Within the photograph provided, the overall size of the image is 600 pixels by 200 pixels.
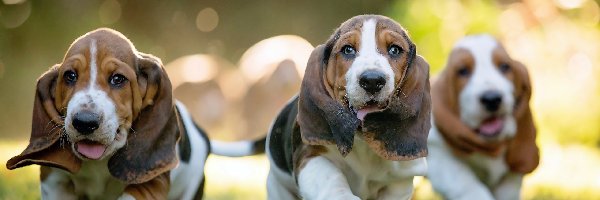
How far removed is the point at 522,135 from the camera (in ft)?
24.7

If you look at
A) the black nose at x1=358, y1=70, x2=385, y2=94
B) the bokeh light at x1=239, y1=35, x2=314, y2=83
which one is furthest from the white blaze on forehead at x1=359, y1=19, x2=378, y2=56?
the bokeh light at x1=239, y1=35, x2=314, y2=83

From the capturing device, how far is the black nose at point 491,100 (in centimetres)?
738

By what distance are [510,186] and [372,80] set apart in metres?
2.37

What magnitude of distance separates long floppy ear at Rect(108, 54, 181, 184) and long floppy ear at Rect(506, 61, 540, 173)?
2.31 metres

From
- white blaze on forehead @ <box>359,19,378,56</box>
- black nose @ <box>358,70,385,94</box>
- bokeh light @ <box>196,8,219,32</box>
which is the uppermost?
white blaze on forehead @ <box>359,19,378,56</box>

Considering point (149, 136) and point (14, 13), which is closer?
point (149, 136)

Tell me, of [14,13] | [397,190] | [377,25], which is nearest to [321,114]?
[377,25]

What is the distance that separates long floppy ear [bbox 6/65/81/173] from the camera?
5891 millimetres

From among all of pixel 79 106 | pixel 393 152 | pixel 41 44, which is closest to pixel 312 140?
pixel 393 152

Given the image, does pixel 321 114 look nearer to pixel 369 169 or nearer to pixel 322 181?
pixel 322 181

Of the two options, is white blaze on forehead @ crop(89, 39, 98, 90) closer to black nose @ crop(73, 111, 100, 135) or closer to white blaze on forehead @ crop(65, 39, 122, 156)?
white blaze on forehead @ crop(65, 39, 122, 156)

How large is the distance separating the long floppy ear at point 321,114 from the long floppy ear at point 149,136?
629mm

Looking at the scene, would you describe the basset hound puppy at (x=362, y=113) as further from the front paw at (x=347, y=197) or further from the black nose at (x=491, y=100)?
the black nose at (x=491, y=100)

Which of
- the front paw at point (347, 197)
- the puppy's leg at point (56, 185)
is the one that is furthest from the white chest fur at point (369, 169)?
the puppy's leg at point (56, 185)
